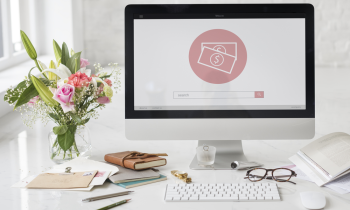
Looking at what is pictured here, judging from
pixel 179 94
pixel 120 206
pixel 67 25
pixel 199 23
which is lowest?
pixel 120 206

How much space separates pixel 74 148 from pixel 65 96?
0.21m

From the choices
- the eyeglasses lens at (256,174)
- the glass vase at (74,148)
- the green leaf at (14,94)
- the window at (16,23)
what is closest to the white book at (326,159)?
the eyeglasses lens at (256,174)

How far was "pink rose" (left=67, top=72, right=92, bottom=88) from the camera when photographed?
109 cm

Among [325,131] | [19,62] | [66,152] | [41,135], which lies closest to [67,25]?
[19,62]

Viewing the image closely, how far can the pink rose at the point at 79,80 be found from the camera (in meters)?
1.09

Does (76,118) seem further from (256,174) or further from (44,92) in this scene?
(256,174)

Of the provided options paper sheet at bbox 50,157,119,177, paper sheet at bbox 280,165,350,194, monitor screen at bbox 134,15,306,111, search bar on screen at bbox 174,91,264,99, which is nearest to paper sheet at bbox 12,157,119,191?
paper sheet at bbox 50,157,119,177

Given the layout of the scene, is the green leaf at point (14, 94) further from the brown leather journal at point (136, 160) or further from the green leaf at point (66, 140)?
the brown leather journal at point (136, 160)

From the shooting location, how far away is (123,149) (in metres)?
1.32

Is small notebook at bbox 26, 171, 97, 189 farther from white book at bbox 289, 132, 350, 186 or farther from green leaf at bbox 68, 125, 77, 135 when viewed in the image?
white book at bbox 289, 132, 350, 186

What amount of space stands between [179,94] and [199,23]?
0.23m

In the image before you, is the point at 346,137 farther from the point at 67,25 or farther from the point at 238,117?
the point at 67,25

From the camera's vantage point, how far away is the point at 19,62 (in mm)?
2568

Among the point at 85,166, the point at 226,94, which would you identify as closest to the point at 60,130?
the point at 85,166
